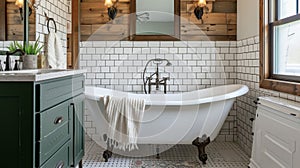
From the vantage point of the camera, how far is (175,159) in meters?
3.84

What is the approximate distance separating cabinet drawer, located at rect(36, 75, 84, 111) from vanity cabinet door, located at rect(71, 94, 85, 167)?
97mm

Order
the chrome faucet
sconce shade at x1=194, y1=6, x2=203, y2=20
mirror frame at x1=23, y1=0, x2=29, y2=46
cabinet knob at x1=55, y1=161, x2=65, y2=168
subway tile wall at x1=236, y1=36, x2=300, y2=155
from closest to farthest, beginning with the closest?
cabinet knob at x1=55, y1=161, x2=65, y2=168 → mirror frame at x1=23, y1=0, x2=29, y2=46 → subway tile wall at x1=236, y1=36, x2=300, y2=155 → the chrome faucet → sconce shade at x1=194, y1=6, x2=203, y2=20

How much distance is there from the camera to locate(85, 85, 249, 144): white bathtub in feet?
11.5

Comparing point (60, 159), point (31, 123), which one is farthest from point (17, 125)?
point (60, 159)

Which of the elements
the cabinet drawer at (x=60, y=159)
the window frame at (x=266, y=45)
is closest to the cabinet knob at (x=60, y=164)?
the cabinet drawer at (x=60, y=159)

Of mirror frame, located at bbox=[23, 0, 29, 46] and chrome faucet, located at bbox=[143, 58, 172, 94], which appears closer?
mirror frame, located at bbox=[23, 0, 29, 46]

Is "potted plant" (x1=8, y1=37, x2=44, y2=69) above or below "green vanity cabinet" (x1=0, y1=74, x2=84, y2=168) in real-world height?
above

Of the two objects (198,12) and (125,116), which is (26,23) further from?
(198,12)

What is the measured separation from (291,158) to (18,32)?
8.40 feet

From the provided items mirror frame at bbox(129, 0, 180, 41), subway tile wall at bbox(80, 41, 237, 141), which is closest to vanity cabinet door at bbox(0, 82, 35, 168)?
subway tile wall at bbox(80, 41, 237, 141)

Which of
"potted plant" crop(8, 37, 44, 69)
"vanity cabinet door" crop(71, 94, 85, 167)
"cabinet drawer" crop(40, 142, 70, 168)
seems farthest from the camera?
"potted plant" crop(8, 37, 44, 69)

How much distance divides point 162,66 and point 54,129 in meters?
2.75

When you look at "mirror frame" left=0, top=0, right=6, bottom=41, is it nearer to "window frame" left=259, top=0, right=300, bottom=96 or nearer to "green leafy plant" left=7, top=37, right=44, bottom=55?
"green leafy plant" left=7, top=37, right=44, bottom=55

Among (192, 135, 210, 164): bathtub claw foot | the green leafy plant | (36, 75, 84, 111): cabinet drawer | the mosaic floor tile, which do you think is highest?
the green leafy plant
